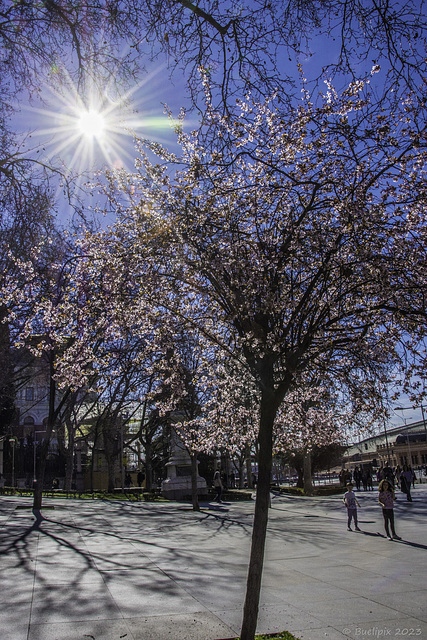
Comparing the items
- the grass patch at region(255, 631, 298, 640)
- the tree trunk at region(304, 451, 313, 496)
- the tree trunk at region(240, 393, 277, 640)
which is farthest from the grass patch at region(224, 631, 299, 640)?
the tree trunk at region(304, 451, 313, 496)

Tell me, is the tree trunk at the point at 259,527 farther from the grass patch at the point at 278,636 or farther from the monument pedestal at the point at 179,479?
the monument pedestal at the point at 179,479

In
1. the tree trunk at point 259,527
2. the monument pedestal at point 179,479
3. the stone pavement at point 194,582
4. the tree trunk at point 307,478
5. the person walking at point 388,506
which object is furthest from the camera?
the tree trunk at point 307,478

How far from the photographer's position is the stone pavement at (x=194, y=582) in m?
5.84

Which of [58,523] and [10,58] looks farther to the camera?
[58,523]

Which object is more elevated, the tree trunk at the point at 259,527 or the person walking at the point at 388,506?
the tree trunk at the point at 259,527

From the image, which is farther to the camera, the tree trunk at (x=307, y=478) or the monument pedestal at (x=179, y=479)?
the tree trunk at (x=307, y=478)

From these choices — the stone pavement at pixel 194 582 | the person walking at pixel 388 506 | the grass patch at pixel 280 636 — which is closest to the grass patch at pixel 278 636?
the grass patch at pixel 280 636

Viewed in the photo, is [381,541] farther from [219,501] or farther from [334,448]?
[334,448]

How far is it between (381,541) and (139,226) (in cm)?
1055

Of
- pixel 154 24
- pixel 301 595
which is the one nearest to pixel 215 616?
pixel 301 595

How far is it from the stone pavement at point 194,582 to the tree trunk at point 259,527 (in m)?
0.71

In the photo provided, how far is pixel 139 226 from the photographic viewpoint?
6.68 meters

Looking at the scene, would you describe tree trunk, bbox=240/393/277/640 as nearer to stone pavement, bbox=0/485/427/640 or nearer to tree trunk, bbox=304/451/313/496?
stone pavement, bbox=0/485/427/640

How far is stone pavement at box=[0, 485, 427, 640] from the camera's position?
5.84m
